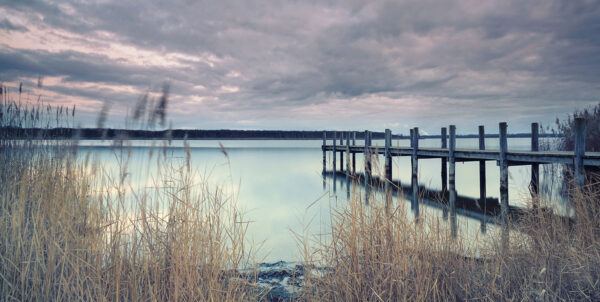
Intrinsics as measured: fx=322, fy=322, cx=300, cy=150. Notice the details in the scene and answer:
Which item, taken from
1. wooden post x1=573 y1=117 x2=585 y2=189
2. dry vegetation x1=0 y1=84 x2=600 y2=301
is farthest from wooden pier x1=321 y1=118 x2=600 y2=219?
dry vegetation x1=0 y1=84 x2=600 y2=301

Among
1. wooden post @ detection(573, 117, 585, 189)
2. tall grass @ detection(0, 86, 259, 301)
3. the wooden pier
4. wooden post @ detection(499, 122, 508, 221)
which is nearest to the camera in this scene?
tall grass @ detection(0, 86, 259, 301)

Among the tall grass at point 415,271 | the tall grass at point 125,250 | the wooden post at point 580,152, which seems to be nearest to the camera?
the tall grass at point 125,250

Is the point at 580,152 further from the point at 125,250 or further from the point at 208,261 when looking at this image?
the point at 125,250

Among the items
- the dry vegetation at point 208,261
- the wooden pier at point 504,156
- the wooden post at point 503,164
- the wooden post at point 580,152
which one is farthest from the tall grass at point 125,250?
the wooden post at point 503,164

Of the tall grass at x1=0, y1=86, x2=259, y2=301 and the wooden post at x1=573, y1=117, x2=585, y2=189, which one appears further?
the wooden post at x1=573, y1=117, x2=585, y2=189

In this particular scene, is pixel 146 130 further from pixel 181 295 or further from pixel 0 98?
pixel 0 98

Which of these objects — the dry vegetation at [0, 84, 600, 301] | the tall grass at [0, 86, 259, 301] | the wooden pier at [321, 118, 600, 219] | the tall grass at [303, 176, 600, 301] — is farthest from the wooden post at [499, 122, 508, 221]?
the tall grass at [0, 86, 259, 301]

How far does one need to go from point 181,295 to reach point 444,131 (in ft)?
56.0

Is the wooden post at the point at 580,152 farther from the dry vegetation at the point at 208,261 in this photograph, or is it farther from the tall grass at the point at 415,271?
the tall grass at the point at 415,271

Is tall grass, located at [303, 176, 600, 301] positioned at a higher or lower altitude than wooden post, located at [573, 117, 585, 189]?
lower

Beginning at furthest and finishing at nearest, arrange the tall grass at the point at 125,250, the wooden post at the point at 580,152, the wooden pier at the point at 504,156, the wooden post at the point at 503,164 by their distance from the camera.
→ the wooden post at the point at 503,164 < the wooden post at the point at 580,152 < the wooden pier at the point at 504,156 < the tall grass at the point at 125,250

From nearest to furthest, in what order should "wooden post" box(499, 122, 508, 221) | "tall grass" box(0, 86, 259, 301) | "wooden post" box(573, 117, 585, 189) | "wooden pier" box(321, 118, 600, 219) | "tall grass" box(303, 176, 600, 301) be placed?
"tall grass" box(0, 86, 259, 301)
"tall grass" box(303, 176, 600, 301)
"wooden pier" box(321, 118, 600, 219)
"wooden post" box(573, 117, 585, 189)
"wooden post" box(499, 122, 508, 221)

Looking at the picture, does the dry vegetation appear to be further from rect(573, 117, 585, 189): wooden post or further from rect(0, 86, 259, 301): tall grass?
rect(573, 117, 585, 189): wooden post

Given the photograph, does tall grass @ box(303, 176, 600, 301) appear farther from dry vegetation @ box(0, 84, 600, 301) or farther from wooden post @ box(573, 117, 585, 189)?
wooden post @ box(573, 117, 585, 189)
